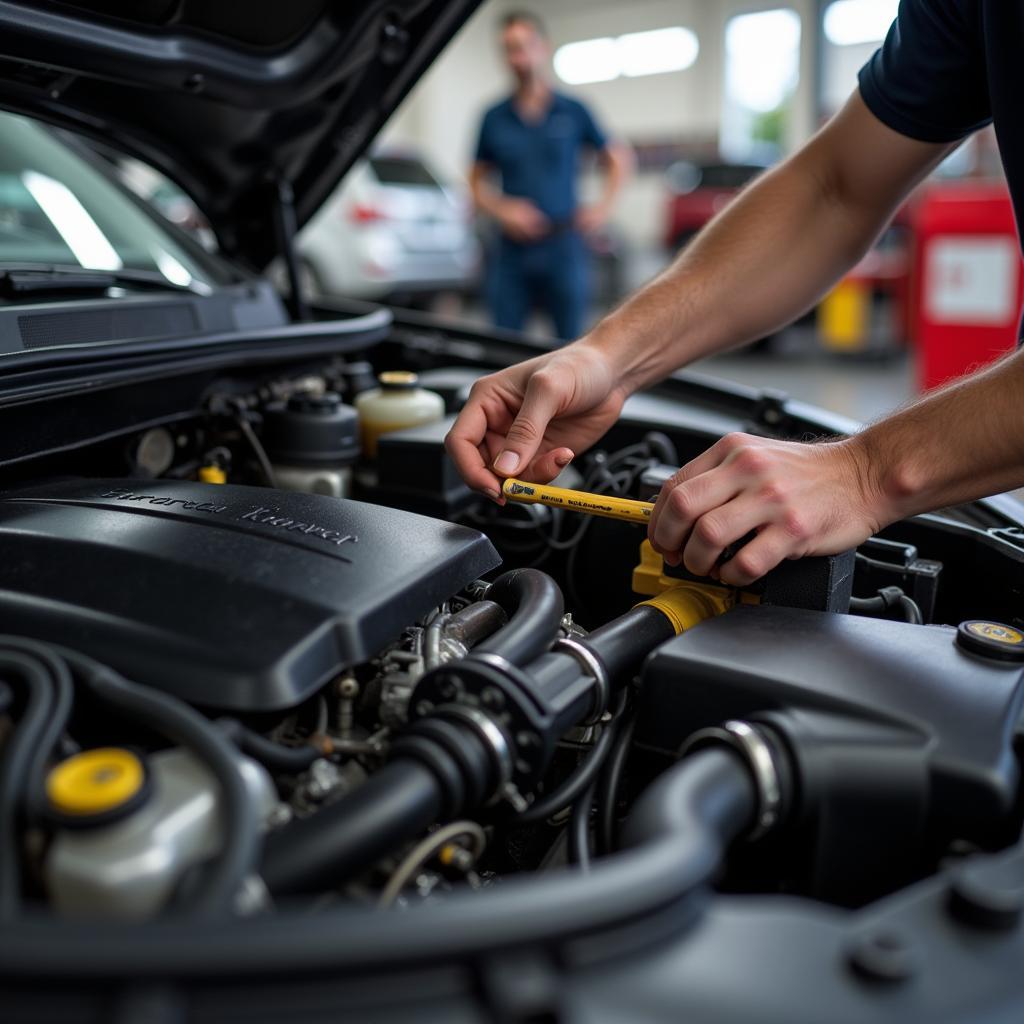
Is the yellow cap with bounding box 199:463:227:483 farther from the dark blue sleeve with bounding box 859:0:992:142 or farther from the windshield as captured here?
the dark blue sleeve with bounding box 859:0:992:142

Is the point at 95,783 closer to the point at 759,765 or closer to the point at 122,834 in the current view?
the point at 122,834

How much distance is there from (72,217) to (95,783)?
4.11ft

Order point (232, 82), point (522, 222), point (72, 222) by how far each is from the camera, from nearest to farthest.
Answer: point (232, 82) → point (72, 222) → point (522, 222)

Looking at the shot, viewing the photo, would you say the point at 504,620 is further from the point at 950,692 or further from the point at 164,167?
the point at 164,167

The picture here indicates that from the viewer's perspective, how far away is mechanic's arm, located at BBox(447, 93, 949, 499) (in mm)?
1284

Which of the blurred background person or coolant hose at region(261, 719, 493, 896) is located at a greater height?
the blurred background person

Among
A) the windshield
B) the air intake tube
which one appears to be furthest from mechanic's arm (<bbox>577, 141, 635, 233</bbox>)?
the air intake tube

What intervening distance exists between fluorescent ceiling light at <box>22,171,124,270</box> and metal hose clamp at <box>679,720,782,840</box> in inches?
45.1

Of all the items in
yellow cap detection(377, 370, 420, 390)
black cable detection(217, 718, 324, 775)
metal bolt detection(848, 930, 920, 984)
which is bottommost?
metal bolt detection(848, 930, 920, 984)

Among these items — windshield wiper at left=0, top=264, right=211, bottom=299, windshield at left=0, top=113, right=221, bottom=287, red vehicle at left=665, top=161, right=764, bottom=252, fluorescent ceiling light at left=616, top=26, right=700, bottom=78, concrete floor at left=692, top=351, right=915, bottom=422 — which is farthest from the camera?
fluorescent ceiling light at left=616, top=26, right=700, bottom=78

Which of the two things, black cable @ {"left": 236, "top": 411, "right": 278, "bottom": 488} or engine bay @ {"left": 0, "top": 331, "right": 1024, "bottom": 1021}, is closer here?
engine bay @ {"left": 0, "top": 331, "right": 1024, "bottom": 1021}

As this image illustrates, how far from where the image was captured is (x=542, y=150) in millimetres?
4246

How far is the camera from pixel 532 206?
425 cm

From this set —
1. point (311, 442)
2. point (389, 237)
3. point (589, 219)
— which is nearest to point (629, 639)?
point (311, 442)
